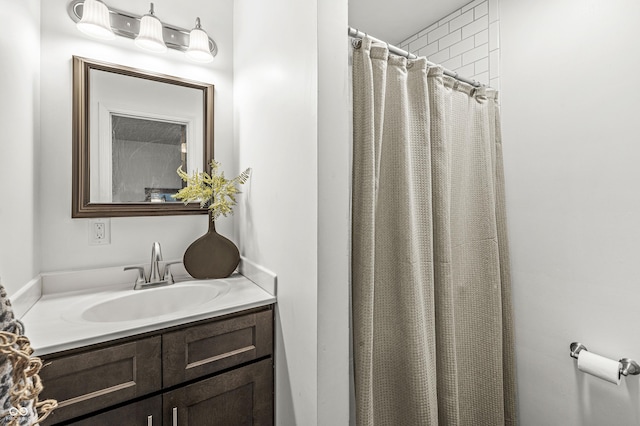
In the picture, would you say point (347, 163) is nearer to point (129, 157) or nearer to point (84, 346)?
point (84, 346)

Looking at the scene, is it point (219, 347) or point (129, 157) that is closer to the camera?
point (219, 347)

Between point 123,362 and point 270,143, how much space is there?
0.95 metres

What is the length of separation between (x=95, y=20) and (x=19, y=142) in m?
0.65

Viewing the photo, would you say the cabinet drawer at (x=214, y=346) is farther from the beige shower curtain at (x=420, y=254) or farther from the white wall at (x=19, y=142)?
the white wall at (x=19, y=142)

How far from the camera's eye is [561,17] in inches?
52.5

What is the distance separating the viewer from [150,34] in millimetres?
1429

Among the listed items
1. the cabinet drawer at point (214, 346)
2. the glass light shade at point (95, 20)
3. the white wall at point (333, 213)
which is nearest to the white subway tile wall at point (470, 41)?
the white wall at point (333, 213)

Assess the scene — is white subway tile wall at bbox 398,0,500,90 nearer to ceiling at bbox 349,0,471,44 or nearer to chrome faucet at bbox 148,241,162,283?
ceiling at bbox 349,0,471,44

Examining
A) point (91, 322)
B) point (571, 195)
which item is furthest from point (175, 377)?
point (571, 195)

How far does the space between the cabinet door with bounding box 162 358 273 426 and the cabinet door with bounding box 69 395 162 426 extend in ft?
0.08

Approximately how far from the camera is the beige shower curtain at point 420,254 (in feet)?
3.48

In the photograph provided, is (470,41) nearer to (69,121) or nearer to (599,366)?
(599,366)

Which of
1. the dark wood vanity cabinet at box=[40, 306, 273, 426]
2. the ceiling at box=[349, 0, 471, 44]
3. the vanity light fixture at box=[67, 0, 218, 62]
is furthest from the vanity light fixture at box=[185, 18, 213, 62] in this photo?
the dark wood vanity cabinet at box=[40, 306, 273, 426]

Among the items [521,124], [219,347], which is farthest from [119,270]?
[521,124]
